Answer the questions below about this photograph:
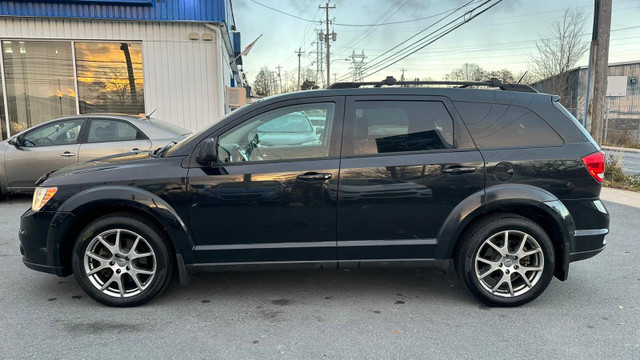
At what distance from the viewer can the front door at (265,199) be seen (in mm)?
3398

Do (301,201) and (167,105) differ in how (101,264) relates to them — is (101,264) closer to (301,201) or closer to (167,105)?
(301,201)

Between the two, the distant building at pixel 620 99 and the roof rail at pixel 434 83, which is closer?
the roof rail at pixel 434 83

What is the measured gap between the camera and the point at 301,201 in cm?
341

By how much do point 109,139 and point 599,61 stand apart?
35.0 feet

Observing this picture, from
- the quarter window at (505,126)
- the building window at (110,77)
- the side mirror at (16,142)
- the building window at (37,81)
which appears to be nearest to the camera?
the quarter window at (505,126)

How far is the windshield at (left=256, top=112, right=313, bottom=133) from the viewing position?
3590mm

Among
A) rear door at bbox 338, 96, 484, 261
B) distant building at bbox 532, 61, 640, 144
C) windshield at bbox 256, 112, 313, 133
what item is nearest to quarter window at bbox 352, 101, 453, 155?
rear door at bbox 338, 96, 484, 261

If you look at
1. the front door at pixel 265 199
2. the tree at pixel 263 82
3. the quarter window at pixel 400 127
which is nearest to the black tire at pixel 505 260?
the quarter window at pixel 400 127

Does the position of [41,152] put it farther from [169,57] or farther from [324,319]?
[324,319]

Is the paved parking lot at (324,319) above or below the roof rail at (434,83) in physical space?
below

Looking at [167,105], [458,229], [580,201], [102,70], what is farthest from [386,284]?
[102,70]

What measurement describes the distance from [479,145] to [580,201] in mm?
936

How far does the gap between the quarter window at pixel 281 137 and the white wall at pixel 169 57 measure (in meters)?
8.76

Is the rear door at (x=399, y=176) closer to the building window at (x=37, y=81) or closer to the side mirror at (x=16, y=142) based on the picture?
the side mirror at (x=16, y=142)
